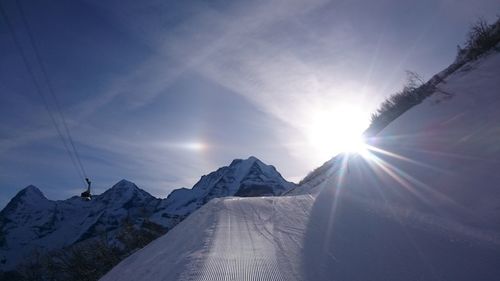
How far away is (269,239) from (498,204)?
3.04 m

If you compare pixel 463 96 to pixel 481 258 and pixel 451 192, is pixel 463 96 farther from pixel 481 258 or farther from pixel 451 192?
pixel 481 258

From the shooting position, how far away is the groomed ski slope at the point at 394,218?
454 cm

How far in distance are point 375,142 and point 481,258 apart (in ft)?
16.7

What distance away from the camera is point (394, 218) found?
5.80 meters

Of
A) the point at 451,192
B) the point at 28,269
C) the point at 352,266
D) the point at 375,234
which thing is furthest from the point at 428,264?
the point at 28,269

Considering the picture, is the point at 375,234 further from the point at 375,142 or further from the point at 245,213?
the point at 375,142

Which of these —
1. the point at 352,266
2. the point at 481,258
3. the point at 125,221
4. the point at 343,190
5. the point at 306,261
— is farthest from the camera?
the point at 125,221

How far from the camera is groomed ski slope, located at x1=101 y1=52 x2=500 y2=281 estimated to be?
4539 millimetres

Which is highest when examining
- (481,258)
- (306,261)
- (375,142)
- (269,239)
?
(375,142)

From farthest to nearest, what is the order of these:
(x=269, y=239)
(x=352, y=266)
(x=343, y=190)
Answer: (x=343, y=190) < (x=269, y=239) < (x=352, y=266)

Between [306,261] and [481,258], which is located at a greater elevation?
[306,261]

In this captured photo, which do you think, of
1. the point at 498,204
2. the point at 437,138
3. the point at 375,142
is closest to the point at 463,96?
the point at 437,138

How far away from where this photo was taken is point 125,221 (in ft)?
44.0

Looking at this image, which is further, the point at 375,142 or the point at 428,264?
the point at 375,142
